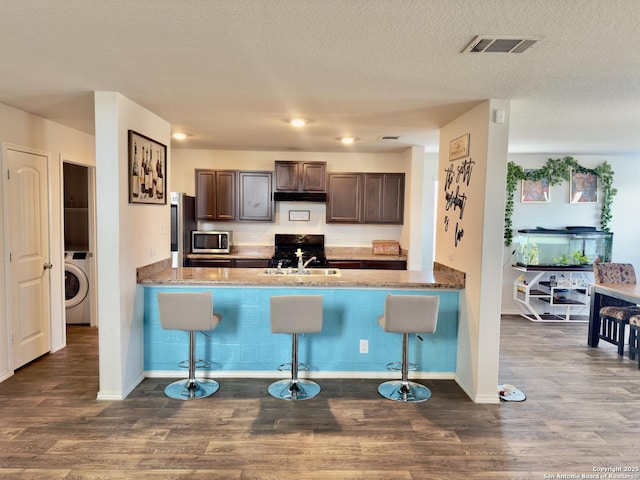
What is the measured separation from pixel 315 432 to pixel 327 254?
Result: 11.5 feet

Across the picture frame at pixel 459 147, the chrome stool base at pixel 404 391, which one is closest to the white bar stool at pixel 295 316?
the chrome stool base at pixel 404 391

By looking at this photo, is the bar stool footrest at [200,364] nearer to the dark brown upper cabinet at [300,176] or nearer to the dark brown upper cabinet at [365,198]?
the dark brown upper cabinet at [300,176]

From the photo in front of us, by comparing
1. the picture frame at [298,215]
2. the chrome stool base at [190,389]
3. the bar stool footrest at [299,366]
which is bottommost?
the chrome stool base at [190,389]

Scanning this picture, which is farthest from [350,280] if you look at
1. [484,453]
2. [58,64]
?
[58,64]

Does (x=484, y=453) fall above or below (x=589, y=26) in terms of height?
below

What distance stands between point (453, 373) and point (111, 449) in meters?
2.85

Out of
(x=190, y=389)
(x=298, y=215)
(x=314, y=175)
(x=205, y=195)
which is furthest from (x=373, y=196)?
(x=190, y=389)

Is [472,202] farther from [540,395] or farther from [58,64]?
[58,64]

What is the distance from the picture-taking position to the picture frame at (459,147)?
142 inches

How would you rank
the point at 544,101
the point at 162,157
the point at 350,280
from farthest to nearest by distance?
1. the point at 162,157
2. the point at 350,280
3. the point at 544,101

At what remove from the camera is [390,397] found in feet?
11.1

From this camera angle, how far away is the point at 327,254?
6148 millimetres

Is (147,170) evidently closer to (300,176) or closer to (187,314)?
(187,314)

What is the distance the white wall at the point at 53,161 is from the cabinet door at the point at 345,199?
3.19m
